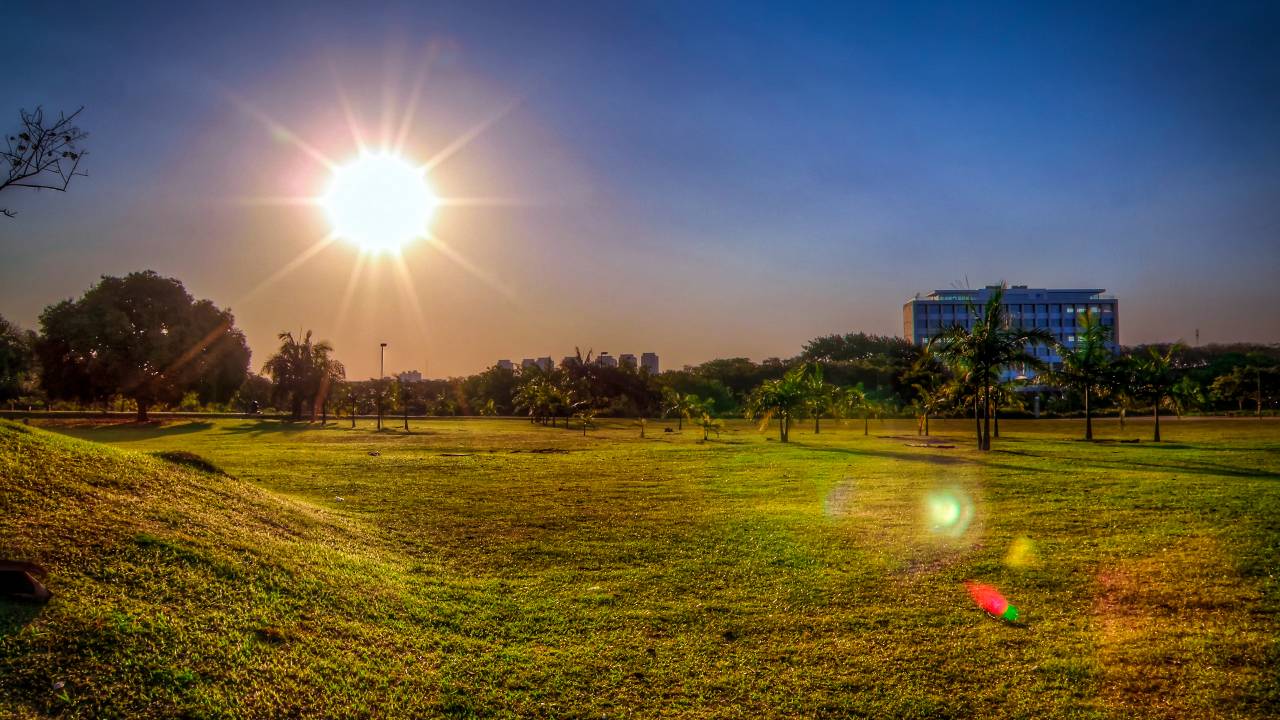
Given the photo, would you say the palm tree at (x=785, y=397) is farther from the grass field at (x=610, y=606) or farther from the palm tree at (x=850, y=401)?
the grass field at (x=610, y=606)

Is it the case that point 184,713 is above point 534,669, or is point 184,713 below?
above

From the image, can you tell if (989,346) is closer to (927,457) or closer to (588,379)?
(927,457)

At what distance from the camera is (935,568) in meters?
9.34

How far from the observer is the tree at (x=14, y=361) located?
5294cm

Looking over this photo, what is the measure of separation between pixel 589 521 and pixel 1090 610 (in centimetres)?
809

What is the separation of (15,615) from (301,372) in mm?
64715

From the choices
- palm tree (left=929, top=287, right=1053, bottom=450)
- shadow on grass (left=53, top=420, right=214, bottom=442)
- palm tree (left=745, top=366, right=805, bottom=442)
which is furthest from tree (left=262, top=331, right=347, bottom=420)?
palm tree (left=929, top=287, right=1053, bottom=450)

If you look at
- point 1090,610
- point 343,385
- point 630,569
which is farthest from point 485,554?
point 343,385

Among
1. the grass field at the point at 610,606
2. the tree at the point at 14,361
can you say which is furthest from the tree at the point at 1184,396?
the tree at the point at 14,361

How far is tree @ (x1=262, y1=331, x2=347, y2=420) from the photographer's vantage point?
207 feet

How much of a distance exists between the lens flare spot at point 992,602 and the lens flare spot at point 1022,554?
49.6 inches

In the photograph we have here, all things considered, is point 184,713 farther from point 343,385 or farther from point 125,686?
point 343,385

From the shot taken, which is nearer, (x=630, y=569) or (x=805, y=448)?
(x=630, y=569)

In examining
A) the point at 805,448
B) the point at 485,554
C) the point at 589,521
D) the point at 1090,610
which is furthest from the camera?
the point at 805,448
